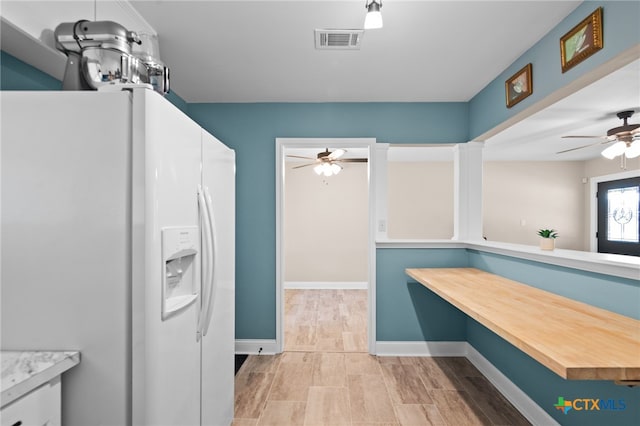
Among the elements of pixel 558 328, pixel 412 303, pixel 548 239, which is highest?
pixel 548 239

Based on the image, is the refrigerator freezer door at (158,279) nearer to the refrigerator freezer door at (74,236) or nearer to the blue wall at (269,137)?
the refrigerator freezer door at (74,236)

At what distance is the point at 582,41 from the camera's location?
5.78 ft

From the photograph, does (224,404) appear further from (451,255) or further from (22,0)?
(451,255)

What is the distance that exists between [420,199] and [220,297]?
5.55 m

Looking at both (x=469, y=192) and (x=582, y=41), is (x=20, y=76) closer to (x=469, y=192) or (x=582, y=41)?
(x=582, y=41)

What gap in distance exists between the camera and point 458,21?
1.99m

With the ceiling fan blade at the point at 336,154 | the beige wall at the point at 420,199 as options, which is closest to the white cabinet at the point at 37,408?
the ceiling fan blade at the point at 336,154

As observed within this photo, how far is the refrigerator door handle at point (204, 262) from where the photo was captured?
61.4 inches

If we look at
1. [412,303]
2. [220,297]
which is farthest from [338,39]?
[412,303]

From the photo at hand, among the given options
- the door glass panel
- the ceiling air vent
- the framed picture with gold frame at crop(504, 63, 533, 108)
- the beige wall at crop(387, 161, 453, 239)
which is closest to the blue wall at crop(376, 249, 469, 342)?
the framed picture with gold frame at crop(504, 63, 533, 108)

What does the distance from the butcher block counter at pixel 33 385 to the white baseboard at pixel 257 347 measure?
226cm

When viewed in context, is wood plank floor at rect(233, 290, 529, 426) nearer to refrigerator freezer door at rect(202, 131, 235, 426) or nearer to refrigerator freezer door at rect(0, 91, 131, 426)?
refrigerator freezer door at rect(202, 131, 235, 426)
